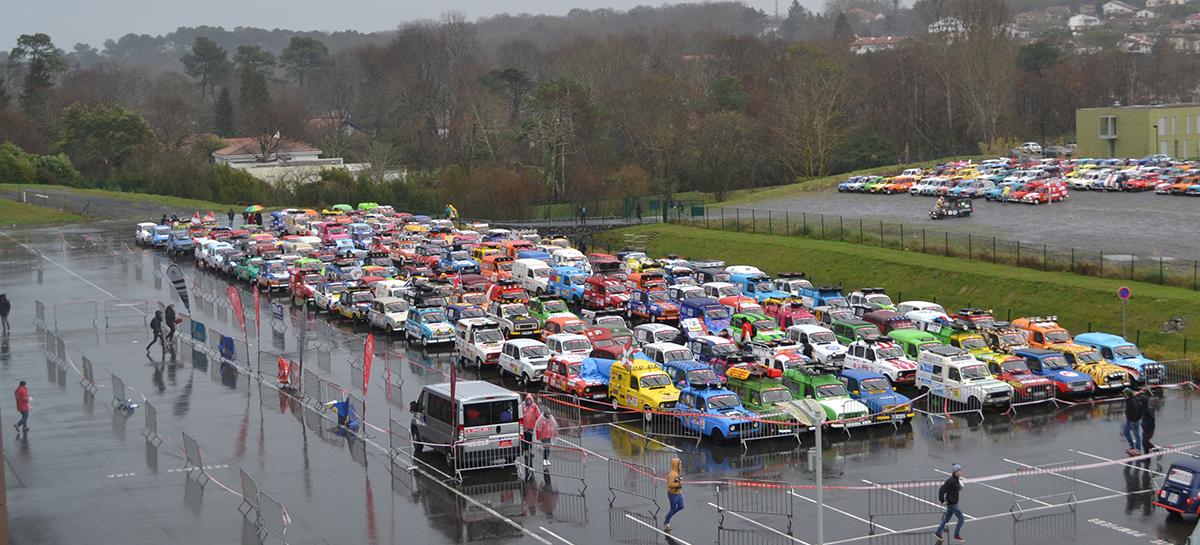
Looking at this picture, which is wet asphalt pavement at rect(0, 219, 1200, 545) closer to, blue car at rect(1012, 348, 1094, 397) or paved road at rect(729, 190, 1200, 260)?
blue car at rect(1012, 348, 1094, 397)

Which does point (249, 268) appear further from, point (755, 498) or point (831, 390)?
point (755, 498)

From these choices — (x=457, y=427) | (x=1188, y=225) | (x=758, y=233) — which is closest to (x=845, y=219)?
(x=758, y=233)

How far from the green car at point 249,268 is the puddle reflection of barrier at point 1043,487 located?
41.0 m

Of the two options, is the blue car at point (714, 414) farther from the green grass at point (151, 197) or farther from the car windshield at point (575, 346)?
the green grass at point (151, 197)

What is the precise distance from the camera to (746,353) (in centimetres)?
3581

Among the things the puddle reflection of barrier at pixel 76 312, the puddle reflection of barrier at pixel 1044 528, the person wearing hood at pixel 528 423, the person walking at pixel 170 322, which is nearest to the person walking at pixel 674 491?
the person wearing hood at pixel 528 423

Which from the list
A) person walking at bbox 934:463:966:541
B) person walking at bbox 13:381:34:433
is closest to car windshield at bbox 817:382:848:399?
person walking at bbox 934:463:966:541

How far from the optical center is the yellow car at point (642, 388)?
3008cm

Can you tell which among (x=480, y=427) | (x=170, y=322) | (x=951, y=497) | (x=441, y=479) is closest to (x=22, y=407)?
(x=170, y=322)

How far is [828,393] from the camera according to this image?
30.0 m

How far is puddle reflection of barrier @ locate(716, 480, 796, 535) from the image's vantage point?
22516mm

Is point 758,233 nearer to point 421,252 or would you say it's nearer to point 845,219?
point 845,219

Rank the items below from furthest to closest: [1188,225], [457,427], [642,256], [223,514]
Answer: [1188,225]
[642,256]
[457,427]
[223,514]

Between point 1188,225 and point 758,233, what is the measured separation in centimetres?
2396
